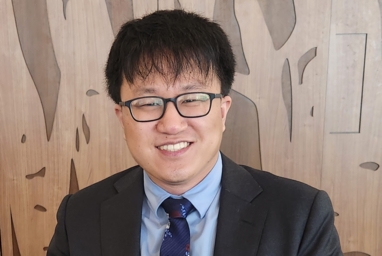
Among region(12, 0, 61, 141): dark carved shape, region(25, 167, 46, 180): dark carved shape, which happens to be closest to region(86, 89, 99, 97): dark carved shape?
region(12, 0, 61, 141): dark carved shape

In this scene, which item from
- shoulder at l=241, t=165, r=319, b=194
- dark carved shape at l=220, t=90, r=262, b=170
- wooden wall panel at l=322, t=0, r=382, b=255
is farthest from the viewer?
dark carved shape at l=220, t=90, r=262, b=170

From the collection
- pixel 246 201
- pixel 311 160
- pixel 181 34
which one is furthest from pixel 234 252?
pixel 311 160

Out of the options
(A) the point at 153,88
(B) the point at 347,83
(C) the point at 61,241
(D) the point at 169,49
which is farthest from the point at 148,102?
(B) the point at 347,83

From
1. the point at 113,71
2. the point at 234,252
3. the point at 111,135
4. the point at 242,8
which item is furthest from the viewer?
the point at 111,135

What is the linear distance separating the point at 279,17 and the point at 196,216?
908mm

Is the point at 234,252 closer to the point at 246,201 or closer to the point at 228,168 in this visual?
the point at 246,201

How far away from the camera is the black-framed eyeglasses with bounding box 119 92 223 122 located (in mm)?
951

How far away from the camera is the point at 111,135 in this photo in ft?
5.34

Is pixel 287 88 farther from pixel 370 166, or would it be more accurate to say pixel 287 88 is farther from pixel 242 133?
pixel 370 166

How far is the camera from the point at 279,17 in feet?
4.88

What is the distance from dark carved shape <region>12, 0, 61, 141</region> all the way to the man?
0.61m

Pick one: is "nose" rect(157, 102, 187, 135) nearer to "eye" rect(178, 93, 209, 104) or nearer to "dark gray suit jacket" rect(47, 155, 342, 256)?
"eye" rect(178, 93, 209, 104)

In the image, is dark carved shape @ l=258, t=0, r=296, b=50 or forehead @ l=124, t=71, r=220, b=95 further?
dark carved shape @ l=258, t=0, r=296, b=50

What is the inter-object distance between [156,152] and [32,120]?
913 millimetres
